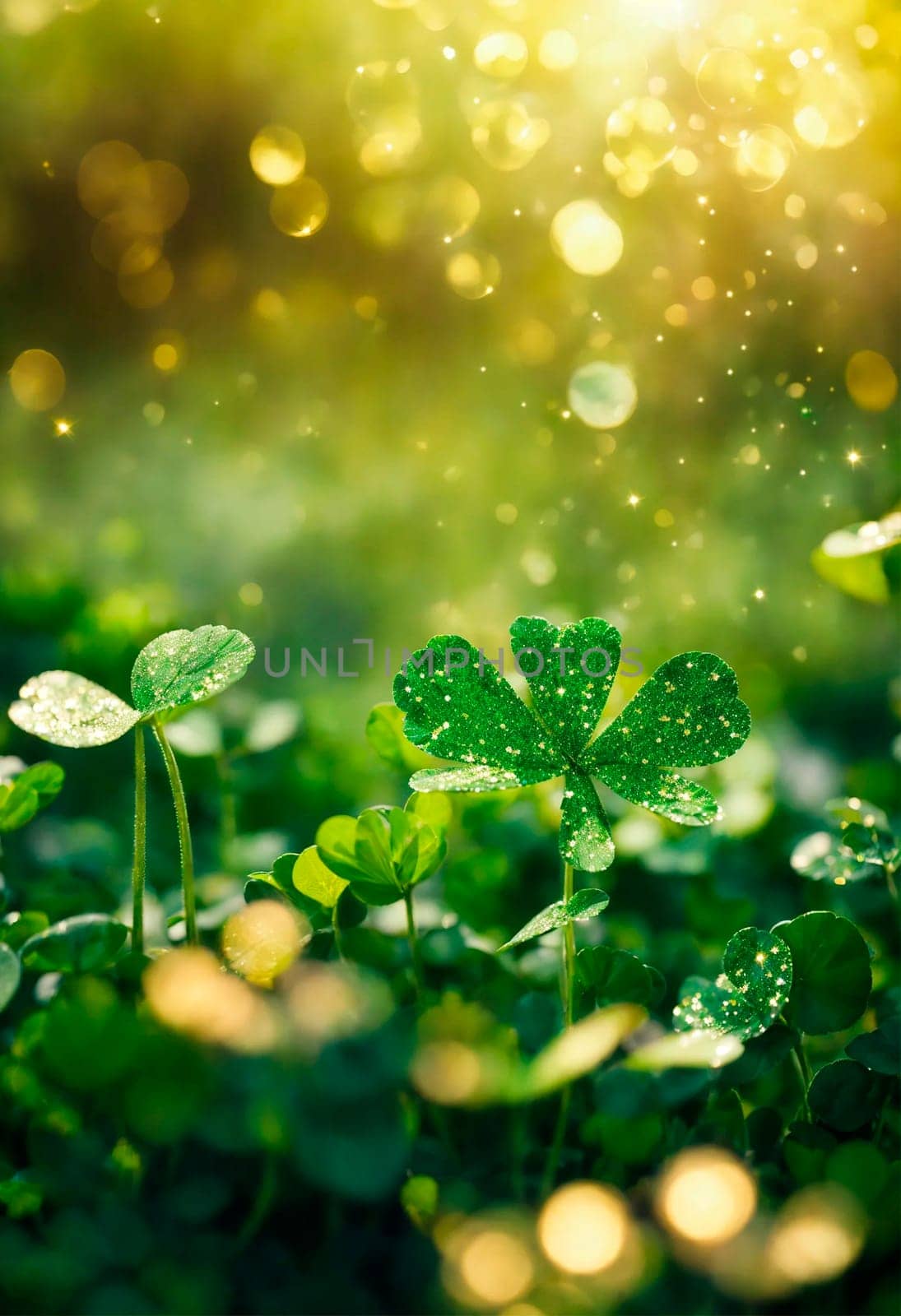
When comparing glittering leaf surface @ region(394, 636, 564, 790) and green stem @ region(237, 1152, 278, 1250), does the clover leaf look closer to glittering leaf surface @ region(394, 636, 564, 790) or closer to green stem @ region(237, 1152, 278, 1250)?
glittering leaf surface @ region(394, 636, 564, 790)

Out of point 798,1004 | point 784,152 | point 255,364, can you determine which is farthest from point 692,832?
point 255,364

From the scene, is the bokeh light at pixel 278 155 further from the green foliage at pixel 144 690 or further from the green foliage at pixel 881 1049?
the green foliage at pixel 881 1049

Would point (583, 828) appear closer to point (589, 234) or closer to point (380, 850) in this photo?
point (380, 850)

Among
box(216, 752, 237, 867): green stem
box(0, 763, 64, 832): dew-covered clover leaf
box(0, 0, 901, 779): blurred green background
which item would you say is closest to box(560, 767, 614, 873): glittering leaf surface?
box(0, 763, 64, 832): dew-covered clover leaf

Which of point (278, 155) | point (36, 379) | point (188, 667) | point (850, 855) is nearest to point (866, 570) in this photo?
point (850, 855)

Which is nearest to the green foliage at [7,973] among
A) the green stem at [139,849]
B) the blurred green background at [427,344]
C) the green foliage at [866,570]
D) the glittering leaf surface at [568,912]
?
the green stem at [139,849]

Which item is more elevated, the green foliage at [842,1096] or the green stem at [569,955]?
the green stem at [569,955]
